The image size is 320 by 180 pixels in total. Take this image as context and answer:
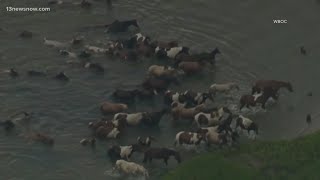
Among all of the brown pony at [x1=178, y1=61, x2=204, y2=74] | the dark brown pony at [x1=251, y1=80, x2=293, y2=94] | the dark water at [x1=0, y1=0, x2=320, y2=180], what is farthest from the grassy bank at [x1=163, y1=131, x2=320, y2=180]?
the brown pony at [x1=178, y1=61, x2=204, y2=74]

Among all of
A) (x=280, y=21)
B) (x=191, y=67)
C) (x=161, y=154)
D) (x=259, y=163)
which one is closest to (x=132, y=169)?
(x=161, y=154)

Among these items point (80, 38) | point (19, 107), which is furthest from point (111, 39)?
point (19, 107)

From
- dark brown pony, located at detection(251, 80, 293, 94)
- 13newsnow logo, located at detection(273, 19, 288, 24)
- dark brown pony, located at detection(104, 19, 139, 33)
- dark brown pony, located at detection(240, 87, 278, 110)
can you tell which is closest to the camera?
dark brown pony, located at detection(240, 87, 278, 110)

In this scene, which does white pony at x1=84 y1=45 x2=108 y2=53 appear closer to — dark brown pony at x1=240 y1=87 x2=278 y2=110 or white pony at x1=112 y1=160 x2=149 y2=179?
dark brown pony at x1=240 y1=87 x2=278 y2=110

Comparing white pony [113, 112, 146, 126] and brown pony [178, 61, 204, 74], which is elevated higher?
brown pony [178, 61, 204, 74]

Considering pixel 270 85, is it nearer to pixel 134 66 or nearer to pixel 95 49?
pixel 134 66

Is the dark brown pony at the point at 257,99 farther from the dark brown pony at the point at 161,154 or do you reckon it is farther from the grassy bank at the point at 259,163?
the dark brown pony at the point at 161,154

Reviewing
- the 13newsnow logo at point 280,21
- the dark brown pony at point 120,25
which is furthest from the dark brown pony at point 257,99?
the dark brown pony at point 120,25
